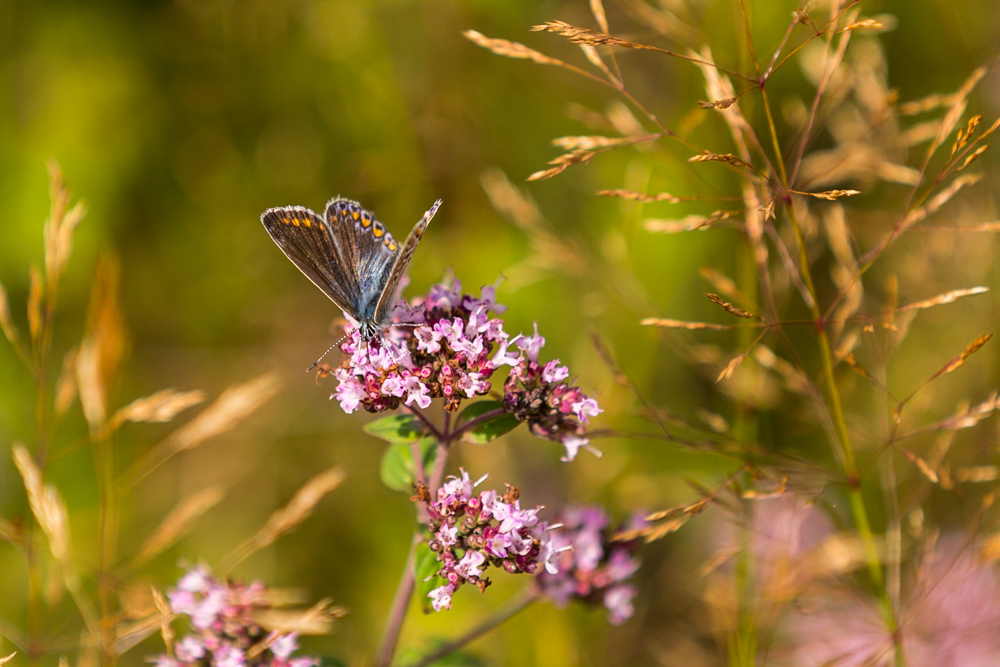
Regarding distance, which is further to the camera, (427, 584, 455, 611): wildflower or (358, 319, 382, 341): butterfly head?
(358, 319, 382, 341): butterfly head

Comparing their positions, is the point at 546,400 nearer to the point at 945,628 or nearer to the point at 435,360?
the point at 435,360

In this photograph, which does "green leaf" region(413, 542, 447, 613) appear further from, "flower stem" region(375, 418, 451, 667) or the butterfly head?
the butterfly head

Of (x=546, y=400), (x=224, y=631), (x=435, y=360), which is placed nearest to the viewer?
(x=546, y=400)

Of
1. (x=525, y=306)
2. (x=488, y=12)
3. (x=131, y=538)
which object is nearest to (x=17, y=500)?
(x=131, y=538)

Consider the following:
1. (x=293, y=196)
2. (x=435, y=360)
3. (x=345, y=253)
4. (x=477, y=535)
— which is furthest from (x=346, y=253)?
(x=293, y=196)

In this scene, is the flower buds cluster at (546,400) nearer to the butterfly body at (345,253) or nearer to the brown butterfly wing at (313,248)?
the butterfly body at (345,253)

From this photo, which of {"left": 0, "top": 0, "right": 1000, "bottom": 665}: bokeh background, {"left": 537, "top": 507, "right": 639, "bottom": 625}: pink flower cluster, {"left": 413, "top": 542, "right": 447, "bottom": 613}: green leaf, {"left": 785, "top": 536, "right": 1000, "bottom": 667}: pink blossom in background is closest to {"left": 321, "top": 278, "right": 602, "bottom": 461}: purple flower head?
{"left": 413, "top": 542, "right": 447, "bottom": 613}: green leaf

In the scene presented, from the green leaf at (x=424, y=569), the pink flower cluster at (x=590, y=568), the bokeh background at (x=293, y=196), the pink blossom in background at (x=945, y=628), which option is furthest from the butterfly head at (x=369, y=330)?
the pink blossom in background at (x=945, y=628)
